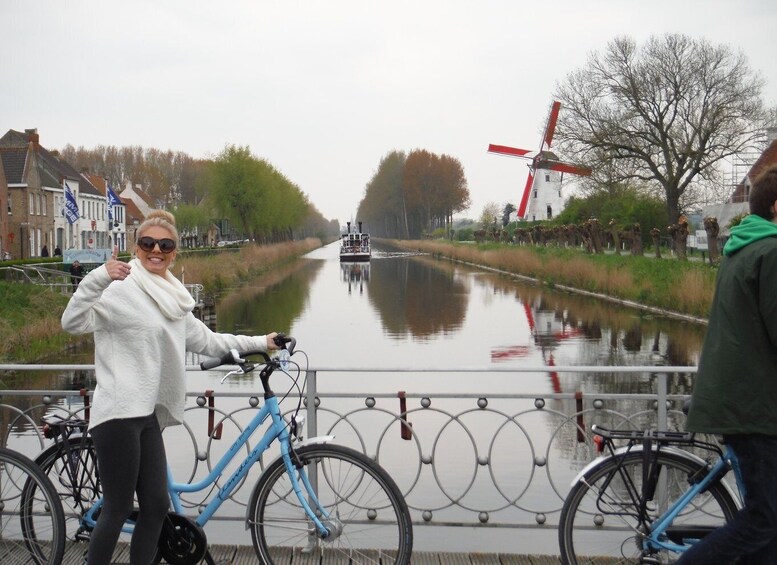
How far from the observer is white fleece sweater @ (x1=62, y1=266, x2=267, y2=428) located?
3350mm

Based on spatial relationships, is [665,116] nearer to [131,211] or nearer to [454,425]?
[454,425]

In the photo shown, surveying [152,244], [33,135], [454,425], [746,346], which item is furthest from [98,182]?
[746,346]

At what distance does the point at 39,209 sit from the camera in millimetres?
55844

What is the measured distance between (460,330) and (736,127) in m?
22.2

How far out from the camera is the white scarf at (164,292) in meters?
3.51

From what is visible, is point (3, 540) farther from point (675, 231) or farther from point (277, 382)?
point (675, 231)

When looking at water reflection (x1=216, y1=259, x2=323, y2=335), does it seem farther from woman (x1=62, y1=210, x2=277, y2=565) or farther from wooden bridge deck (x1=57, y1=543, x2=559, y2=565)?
woman (x1=62, y1=210, x2=277, y2=565)

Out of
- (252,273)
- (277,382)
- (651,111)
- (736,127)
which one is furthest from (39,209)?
(277,382)

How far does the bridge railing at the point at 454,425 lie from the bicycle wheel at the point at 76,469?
669mm

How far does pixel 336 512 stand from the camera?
4.00 meters

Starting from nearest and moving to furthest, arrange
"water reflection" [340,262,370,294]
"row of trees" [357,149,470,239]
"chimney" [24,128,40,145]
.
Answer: "water reflection" [340,262,370,294], "chimney" [24,128,40,145], "row of trees" [357,149,470,239]

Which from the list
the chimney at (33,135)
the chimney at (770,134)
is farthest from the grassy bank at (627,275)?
the chimney at (33,135)

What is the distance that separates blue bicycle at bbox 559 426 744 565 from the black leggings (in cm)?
169

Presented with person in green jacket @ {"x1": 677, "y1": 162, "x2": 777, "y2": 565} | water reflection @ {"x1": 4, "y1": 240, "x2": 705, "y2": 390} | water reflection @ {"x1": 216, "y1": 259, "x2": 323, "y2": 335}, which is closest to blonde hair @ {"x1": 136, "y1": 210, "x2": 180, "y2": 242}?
person in green jacket @ {"x1": 677, "y1": 162, "x2": 777, "y2": 565}
